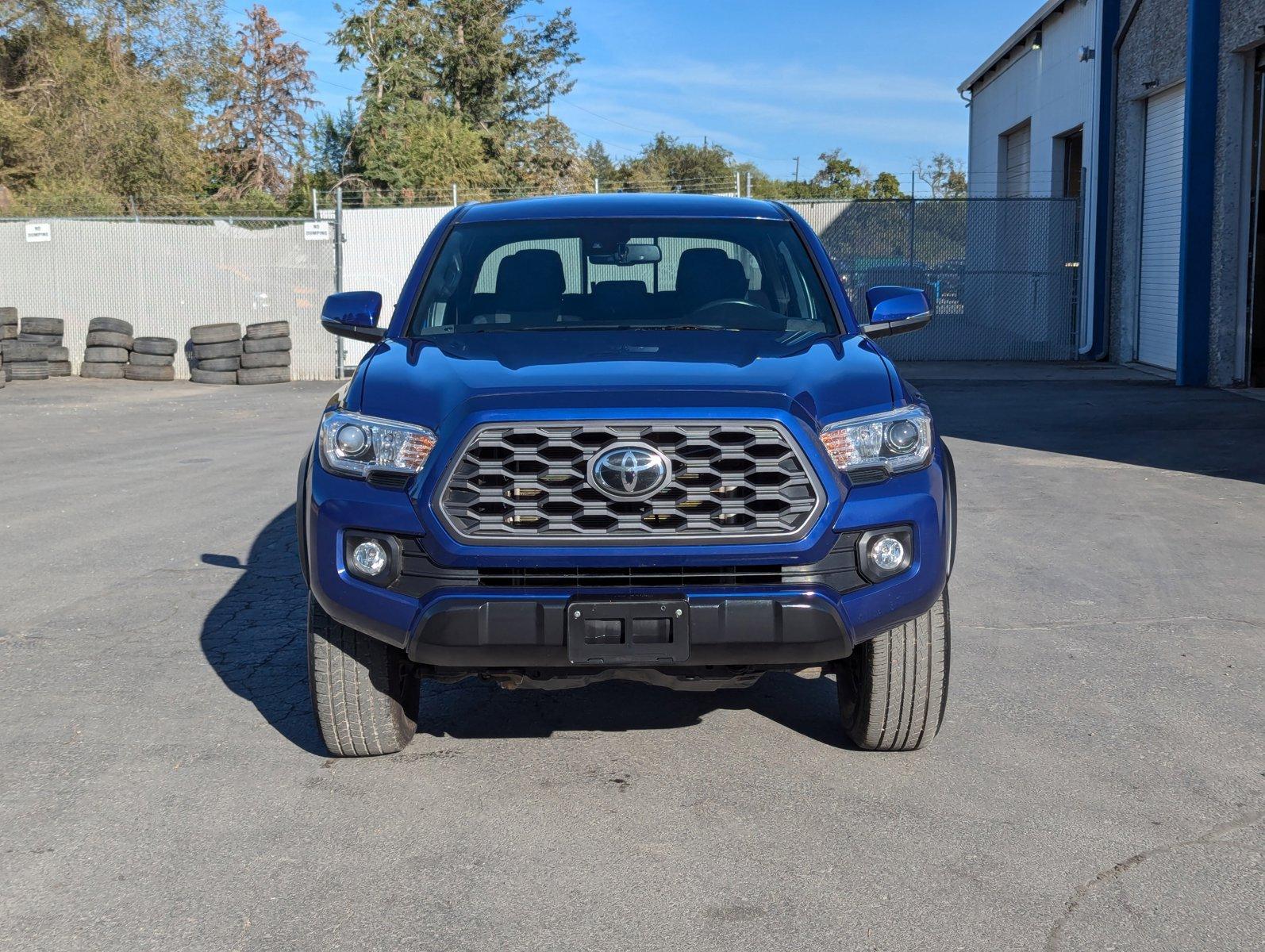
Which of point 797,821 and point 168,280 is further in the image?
point 168,280

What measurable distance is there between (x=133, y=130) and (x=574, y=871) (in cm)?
4286

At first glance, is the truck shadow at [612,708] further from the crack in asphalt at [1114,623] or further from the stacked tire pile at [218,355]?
the stacked tire pile at [218,355]

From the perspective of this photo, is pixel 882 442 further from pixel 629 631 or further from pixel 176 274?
→ pixel 176 274

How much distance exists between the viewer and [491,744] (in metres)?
4.62

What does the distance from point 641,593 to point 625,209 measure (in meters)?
2.30

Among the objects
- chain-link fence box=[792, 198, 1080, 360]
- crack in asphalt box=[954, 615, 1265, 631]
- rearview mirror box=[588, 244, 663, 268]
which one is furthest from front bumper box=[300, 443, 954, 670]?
chain-link fence box=[792, 198, 1080, 360]

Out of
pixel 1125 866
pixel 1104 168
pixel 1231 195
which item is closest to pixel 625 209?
pixel 1125 866

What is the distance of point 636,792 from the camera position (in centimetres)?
416

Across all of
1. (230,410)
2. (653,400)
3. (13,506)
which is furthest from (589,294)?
(230,410)

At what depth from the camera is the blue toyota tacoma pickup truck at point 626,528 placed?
377cm

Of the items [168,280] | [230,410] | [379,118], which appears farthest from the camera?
[379,118]

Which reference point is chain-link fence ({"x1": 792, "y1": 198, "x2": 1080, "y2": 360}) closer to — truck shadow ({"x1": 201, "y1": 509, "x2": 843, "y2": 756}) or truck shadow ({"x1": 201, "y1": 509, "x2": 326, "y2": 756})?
truck shadow ({"x1": 201, "y1": 509, "x2": 326, "y2": 756})

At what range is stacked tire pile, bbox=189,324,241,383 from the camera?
21.0m

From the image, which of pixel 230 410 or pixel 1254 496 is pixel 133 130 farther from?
pixel 1254 496
